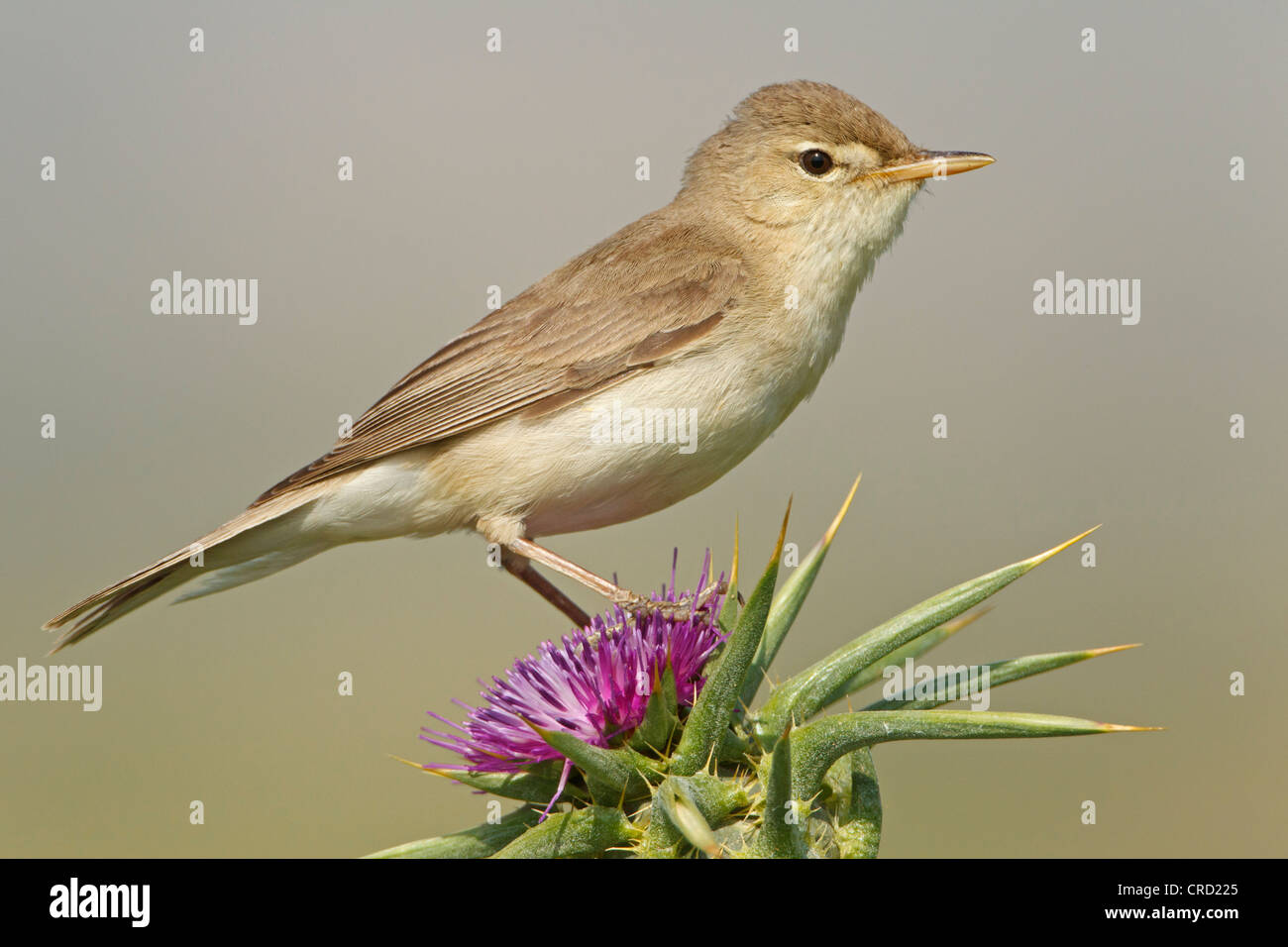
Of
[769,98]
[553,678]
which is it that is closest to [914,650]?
→ [553,678]

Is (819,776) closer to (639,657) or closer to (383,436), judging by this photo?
(639,657)

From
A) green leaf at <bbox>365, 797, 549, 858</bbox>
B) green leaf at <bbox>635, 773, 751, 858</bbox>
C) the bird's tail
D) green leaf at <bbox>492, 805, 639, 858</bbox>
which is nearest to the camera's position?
green leaf at <bbox>635, 773, 751, 858</bbox>

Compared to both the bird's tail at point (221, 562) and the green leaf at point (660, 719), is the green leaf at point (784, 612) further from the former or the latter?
the bird's tail at point (221, 562)

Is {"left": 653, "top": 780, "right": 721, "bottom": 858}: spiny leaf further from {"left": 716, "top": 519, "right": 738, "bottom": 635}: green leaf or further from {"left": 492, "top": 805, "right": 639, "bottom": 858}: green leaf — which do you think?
{"left": 716, "top": 519, "right": 738, "bottom": 635}: green leaf

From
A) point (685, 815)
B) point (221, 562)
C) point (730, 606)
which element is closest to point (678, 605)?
point (730, 606)

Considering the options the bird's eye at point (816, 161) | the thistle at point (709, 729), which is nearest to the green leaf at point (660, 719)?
the thistle at point (709, 729)

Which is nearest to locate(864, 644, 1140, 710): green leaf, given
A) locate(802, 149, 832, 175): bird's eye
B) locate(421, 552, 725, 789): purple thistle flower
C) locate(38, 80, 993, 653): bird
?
locate(421, 552, 725, 789): purple thistle flower
